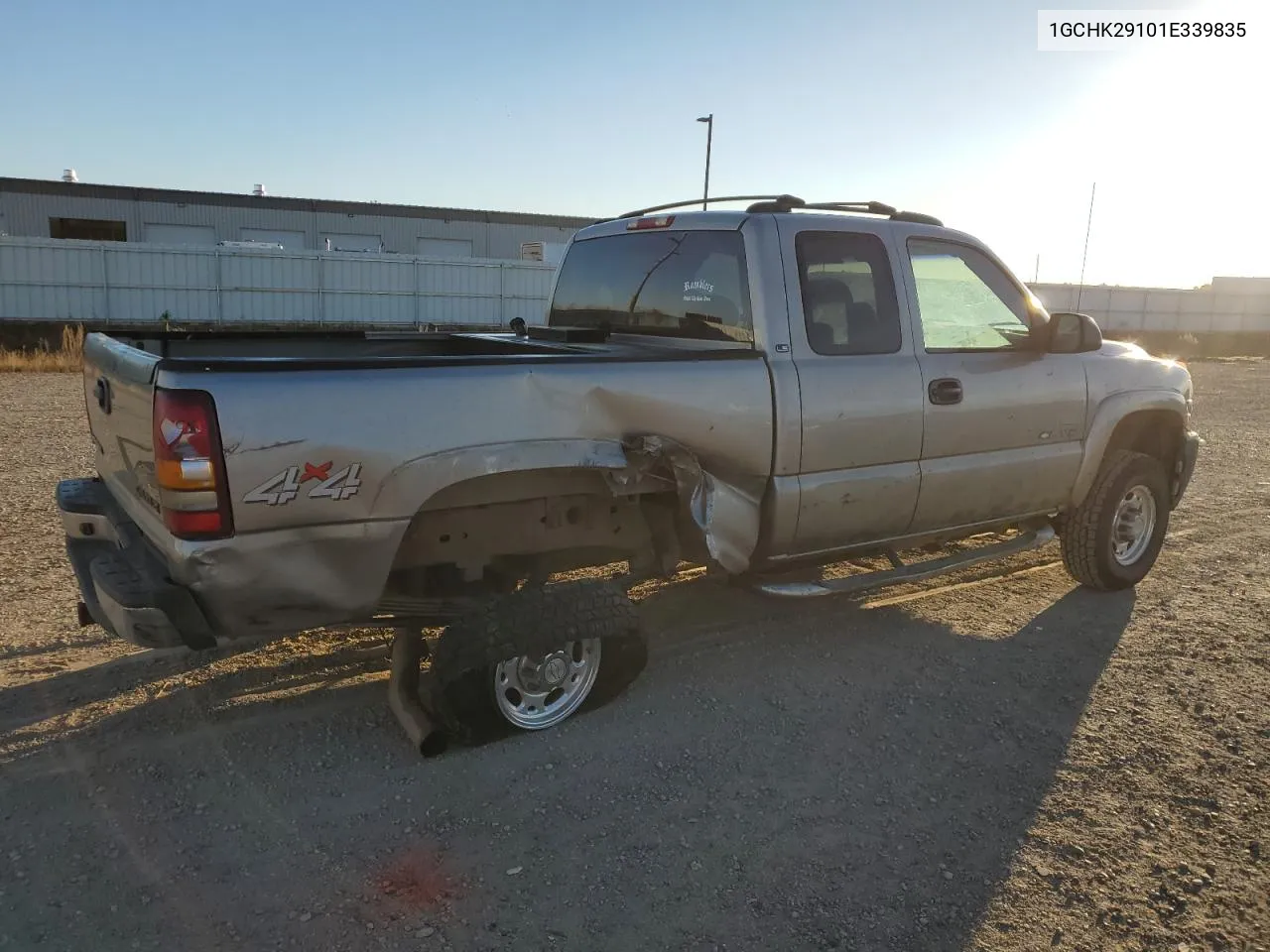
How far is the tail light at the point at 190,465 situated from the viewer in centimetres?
297

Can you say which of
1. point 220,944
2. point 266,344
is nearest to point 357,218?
point 266,344

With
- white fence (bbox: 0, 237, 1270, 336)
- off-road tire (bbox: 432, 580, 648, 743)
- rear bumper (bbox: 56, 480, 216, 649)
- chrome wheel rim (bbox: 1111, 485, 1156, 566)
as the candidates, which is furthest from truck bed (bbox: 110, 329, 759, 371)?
white fence (bbox: 0, 237, 1270, 336)

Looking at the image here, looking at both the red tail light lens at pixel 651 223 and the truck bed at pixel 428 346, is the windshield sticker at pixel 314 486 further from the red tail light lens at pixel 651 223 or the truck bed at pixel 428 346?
the red tail light lens at pixel 651 223

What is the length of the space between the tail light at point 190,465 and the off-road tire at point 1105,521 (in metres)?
4.58

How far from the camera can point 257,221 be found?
117 feet

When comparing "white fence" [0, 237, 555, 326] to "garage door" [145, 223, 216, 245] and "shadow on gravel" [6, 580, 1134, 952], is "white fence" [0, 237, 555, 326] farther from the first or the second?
"shadow on gravel" [6, 580, 1134, 952]

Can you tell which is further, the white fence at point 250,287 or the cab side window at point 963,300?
the white fence at point 250,287

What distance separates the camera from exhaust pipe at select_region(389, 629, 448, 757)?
364 cm

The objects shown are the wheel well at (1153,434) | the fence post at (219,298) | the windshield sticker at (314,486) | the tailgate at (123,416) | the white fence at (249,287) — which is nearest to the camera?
the windshield sticker at (314,486)

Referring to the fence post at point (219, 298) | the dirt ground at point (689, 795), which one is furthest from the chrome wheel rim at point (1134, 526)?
the fence post at point (219, 298)

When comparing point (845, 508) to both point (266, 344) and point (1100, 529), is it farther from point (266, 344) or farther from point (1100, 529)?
point (266, 344)

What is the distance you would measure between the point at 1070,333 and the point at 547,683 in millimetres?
3130

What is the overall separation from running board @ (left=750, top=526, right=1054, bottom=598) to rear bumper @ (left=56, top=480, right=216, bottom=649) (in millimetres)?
2393

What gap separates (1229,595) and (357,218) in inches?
1410
